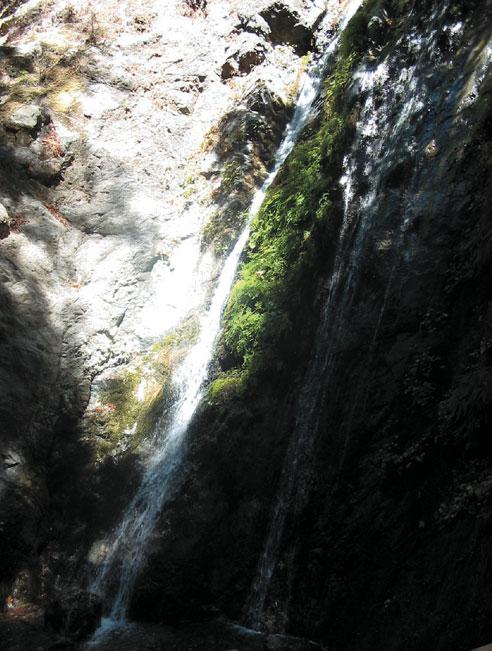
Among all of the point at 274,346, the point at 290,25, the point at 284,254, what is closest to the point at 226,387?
the point at 274,346

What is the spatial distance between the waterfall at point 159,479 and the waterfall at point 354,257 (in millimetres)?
1564

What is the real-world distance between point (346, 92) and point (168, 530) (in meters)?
7.49

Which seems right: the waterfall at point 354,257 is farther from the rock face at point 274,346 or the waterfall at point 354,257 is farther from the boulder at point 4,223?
the boulder at point 4,223

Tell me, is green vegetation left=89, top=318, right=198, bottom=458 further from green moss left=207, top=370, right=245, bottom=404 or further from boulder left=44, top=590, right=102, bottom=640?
boulder left=44, top=590, right=102, bottom=640

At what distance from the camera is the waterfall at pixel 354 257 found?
20.5ft

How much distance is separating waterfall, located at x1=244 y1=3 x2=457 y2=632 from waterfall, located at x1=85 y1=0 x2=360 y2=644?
5.13 feet

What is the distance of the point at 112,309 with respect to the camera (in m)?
9.74

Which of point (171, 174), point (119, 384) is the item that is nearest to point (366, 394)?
point (119, 384)

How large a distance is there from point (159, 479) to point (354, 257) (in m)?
4.00

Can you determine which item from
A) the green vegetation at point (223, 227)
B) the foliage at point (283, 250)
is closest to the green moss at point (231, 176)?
the green vegetation at point (223, 227)

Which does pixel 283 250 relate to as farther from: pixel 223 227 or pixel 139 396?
pixel 139 396

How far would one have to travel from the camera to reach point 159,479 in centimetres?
738

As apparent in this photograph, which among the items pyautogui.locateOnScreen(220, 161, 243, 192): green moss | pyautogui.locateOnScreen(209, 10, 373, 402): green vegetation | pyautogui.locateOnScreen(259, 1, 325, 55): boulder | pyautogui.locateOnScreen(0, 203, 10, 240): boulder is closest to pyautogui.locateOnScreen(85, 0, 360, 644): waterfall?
pyautogui.locateOnScreen(209, 10, 373, 402): green vegetation

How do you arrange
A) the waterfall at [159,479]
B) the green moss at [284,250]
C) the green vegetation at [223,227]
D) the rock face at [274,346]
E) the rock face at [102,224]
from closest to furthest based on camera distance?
the rock face at [274,346] < the waterfall at [159,479] < the green moss at [284,250] < the rock face at [102,224] < the green vegetation at [223,227]
